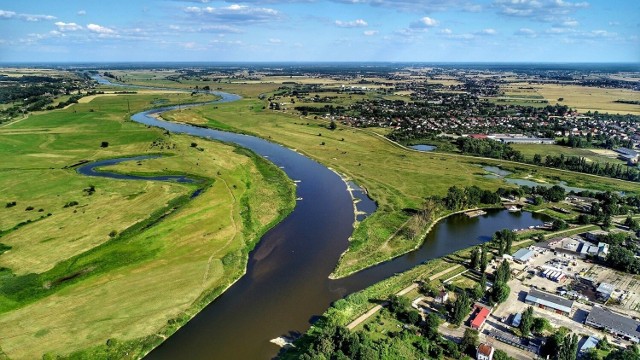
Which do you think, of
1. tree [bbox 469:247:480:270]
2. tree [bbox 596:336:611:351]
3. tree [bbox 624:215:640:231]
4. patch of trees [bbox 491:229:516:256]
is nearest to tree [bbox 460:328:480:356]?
tree [bbox 596:336:611:351]

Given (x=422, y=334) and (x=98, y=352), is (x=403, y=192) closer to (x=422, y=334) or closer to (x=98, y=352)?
(x=422, y=334)

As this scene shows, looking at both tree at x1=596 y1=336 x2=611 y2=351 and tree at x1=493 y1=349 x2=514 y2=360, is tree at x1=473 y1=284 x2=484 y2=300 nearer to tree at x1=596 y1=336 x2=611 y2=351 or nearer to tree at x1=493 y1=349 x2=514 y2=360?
tree at x1=493 y1=349 x2=514 y2=360

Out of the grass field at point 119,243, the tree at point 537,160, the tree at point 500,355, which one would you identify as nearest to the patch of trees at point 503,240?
the tree at point 500,355

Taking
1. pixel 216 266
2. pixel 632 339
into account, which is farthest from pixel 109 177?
pixel 632 339

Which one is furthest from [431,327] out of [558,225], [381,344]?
[558,225]

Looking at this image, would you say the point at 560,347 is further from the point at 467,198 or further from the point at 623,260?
the point at 467,198

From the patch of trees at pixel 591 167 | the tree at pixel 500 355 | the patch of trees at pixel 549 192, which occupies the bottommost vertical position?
the tree at pixel 500 355

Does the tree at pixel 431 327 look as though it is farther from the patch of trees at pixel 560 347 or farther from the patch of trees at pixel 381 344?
the patch of trees at pixel 560 347
